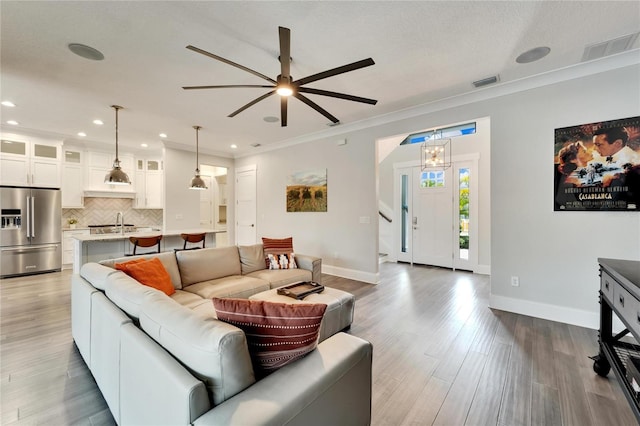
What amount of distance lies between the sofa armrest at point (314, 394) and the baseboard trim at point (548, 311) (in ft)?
9.47

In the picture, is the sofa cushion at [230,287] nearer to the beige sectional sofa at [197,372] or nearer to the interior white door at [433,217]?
the beige sectional sofa at [197,372]

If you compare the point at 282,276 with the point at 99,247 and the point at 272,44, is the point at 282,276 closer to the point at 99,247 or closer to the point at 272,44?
the point at 272,44

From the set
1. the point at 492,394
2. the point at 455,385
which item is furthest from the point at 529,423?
the point at 455,385

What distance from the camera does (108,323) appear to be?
1.56 m

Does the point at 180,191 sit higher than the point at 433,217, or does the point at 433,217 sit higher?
the point at 180,191

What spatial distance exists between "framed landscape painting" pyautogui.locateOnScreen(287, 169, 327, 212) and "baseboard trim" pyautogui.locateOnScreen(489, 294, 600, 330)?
3.20 meters

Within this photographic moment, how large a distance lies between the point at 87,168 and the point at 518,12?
7.85 m

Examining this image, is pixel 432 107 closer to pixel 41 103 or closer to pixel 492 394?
pixel 492 394

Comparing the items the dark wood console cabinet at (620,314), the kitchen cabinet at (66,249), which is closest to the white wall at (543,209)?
the dark wood console cabinet at (620,314)

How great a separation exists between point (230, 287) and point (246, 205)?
438 centimetres

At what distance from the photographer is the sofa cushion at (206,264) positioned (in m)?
3.02

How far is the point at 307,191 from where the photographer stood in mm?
5641

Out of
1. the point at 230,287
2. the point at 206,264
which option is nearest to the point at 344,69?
the point at 230,287

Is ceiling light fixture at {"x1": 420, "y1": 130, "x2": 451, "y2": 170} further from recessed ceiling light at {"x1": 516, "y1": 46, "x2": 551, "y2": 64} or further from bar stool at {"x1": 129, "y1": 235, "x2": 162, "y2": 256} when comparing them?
bar stool at {"x1": 129, "y1": 235, "x2": 162, "y2": 256}
